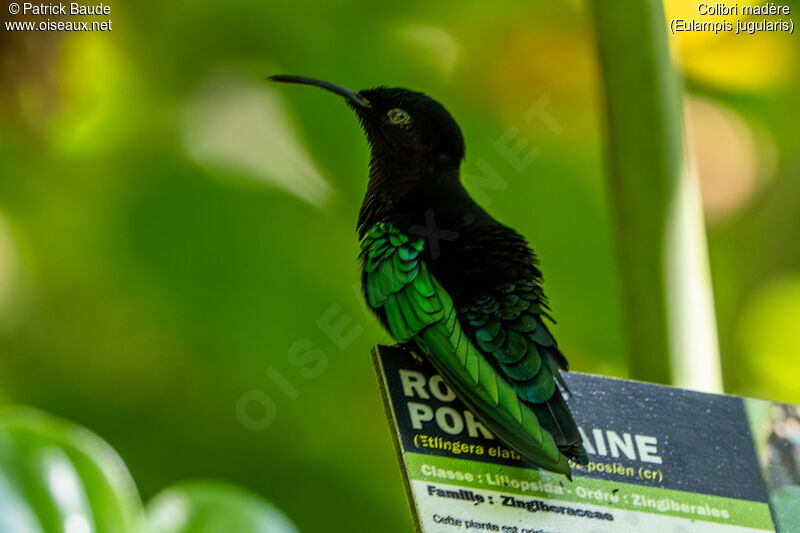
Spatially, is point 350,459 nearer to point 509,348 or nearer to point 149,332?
point 149,332

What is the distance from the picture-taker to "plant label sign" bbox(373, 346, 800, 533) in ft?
1.51

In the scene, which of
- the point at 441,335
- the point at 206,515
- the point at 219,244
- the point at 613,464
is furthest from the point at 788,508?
the point at 219,244

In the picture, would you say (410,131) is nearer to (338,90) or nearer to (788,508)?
(338,90)

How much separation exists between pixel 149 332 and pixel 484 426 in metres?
0.41

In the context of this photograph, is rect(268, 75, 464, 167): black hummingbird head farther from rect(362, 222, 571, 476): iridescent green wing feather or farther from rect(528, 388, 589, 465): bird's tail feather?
rect(528, 388, 589, 465): bird's tail feather

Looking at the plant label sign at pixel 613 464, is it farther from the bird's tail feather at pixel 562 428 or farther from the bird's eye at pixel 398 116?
the bird's eye at pixel 398 116

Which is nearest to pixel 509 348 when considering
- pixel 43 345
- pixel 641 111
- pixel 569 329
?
pixel 641 111

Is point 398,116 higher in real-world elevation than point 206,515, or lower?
higher

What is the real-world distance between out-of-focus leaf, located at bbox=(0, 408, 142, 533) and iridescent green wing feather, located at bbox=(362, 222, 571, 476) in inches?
7.6

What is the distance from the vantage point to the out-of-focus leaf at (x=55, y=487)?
32cm

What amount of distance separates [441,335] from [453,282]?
40 millimetres

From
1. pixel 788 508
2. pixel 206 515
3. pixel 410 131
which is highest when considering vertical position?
pixel 410 131

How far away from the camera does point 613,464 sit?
0.50 m

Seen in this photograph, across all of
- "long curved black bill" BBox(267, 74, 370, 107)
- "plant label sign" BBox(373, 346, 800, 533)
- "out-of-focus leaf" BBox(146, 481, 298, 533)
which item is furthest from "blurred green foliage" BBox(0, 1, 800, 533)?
"out-of-focus leaf" BBox(146, 481, 298, 533)
